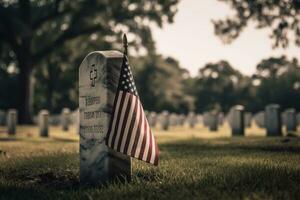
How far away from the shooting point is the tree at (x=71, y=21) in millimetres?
28969

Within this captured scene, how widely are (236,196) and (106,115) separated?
2.20 metres

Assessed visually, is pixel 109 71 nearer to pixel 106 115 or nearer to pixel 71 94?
pixel 106 115

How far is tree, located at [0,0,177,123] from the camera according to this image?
29.0m

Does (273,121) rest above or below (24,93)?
below

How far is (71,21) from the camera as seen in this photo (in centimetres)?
3139

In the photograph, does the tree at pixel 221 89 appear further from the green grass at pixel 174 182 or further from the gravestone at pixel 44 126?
the green grass at pixel 174 182

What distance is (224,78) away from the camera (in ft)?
266

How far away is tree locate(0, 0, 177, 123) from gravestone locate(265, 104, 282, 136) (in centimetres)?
1179

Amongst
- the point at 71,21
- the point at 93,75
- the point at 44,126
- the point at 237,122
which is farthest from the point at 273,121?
the point at 71,21

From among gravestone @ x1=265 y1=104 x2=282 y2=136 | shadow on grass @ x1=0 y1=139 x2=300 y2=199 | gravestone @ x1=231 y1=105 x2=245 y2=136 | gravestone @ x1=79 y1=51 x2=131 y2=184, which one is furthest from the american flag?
gravestone @ x1=231 y1=105 x2=245 y2=136

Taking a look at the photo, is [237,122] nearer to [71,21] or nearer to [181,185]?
[181,185]

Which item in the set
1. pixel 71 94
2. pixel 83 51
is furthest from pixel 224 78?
pixel 83 51

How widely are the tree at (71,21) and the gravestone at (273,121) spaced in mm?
11790

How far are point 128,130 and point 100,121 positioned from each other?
19.6 inches
